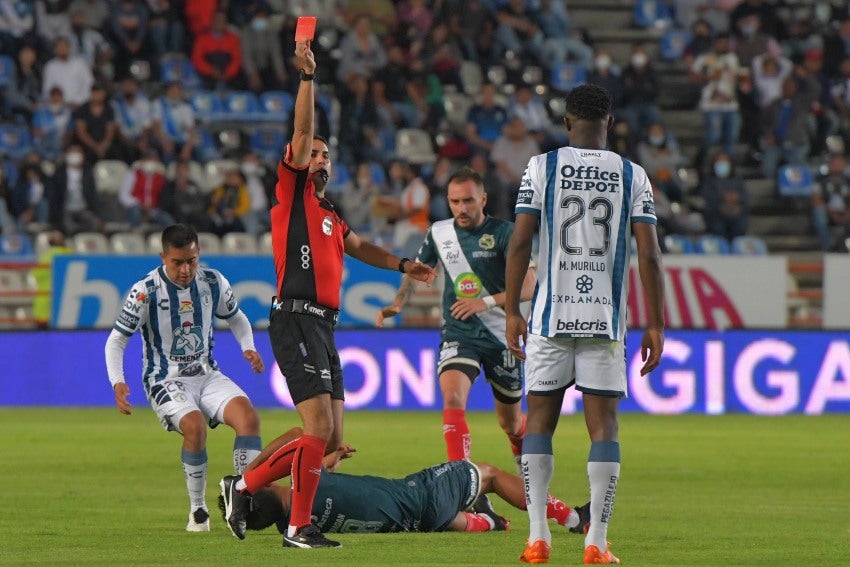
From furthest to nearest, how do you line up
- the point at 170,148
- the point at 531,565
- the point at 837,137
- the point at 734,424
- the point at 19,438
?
the point at 837,137, the point at 170,148, the point at 734,424, the point at 19,438, the point at 531,565

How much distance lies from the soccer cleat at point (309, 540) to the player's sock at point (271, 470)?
13.5 inches

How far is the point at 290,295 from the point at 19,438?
8557mm

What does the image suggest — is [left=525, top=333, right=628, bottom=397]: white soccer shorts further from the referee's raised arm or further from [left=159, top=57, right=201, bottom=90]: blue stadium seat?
[left=159, top=57, right=201, bottom=90]: blue stadium seat

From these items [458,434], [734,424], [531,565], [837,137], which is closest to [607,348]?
[531,565]

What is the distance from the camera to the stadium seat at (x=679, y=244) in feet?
79.7

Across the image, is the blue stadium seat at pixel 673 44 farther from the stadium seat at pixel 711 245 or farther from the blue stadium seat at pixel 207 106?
the blue stadium seat at pixel 207 106

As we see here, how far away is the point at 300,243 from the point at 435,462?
18.2ft

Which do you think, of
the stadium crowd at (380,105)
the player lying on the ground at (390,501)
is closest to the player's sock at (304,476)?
the player lying on the ground at (390,501)

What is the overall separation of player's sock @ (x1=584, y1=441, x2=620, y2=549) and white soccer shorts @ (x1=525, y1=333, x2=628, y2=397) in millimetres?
253

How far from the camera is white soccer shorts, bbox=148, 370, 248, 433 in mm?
9695

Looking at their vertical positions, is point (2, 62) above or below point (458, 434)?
above

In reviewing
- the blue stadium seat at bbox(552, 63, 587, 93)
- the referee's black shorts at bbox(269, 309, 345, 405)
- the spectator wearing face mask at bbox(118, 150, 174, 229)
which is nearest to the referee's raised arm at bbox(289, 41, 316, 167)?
the referee's black shorts at bbox(269, 309, 345, 405)

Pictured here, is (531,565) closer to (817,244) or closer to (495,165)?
(495,165)

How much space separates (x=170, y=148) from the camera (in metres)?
24.2
